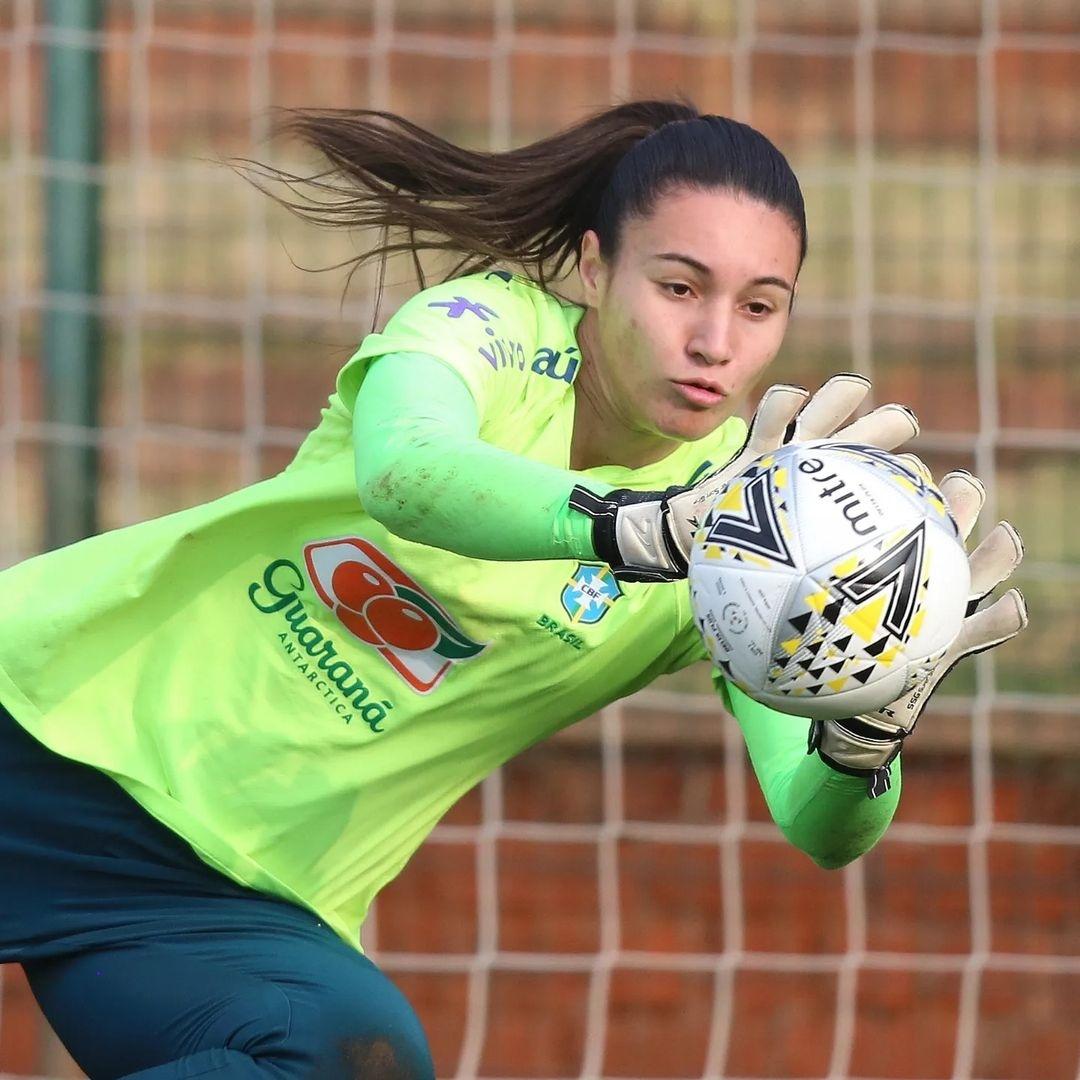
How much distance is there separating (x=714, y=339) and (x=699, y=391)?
0.07m

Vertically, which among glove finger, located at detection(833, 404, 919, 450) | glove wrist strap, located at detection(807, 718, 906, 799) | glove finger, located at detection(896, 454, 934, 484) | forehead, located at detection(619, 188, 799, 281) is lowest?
glove wrist strap, located at detection(807, 718, 906, 799)

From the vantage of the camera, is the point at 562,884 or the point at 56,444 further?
the point at 562,884

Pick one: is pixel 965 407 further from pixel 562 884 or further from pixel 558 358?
pixel 558 358

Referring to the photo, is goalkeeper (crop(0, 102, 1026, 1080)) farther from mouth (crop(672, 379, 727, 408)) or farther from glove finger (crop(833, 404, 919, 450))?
glove finger (crop(833, 404, 919, 450))

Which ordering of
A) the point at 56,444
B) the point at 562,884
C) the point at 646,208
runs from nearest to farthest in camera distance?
the point at 646,208 < the point at 56,444 < the point at 562,884

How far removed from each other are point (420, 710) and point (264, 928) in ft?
1.04

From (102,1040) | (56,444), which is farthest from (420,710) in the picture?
(56,444)

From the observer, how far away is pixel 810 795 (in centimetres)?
233

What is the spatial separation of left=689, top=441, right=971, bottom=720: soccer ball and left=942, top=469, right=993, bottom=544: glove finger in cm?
11

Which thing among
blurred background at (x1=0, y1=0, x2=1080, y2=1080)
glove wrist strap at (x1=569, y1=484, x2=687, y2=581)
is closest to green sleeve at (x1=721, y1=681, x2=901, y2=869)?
glove wrist strap at (x1=569, y1=484, x2=687, y2=581)

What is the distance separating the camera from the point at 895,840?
4.86 meters

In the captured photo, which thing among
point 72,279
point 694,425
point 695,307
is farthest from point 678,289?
point 72,279

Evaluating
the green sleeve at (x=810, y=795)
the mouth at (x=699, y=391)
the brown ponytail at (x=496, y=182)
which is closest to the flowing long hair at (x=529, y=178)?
the brown ponytail at (x=496, y=182)

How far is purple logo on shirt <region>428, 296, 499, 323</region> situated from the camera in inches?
85.4
